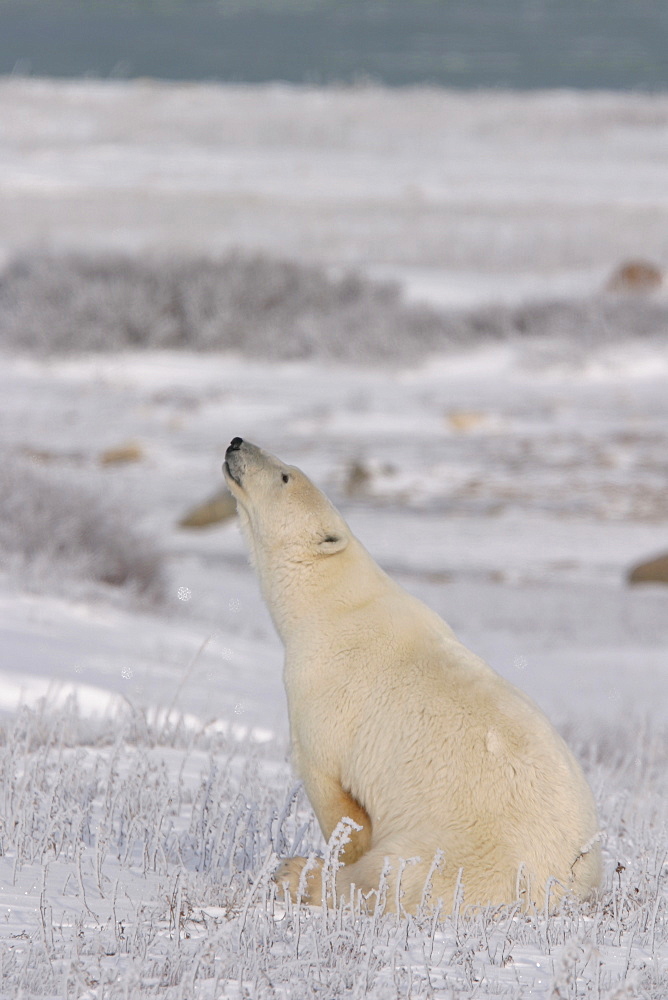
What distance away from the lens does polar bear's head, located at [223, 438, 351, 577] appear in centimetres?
330

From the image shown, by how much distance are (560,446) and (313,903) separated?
38.9 feet

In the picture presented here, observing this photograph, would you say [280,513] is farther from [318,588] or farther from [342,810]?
[342,810]

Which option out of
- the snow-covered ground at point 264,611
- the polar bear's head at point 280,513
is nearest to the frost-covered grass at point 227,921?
the snow-covered ground at point 264,611

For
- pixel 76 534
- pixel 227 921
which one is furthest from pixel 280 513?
pixel 76 534

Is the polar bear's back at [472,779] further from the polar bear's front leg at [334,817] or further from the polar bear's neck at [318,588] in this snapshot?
the polar bear's neck at [318,588]

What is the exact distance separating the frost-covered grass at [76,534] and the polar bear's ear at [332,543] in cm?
537

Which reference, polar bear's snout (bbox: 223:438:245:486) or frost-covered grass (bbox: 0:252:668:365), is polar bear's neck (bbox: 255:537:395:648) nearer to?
polar bear's snout (bbox: 223:438:245:486)

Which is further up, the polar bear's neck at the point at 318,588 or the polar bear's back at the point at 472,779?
the polar bear's neck at the point at 318,588

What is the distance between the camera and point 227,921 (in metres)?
2.85

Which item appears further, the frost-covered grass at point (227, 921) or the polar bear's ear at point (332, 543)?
the polar bear's ear at point (332, 543)

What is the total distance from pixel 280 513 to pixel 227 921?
3.37ft

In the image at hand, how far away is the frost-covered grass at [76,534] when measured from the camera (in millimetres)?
8750

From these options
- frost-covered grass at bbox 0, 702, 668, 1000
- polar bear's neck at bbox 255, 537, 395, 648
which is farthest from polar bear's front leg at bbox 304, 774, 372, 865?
polar bear's neck at bbox 255, 537, 395, 648

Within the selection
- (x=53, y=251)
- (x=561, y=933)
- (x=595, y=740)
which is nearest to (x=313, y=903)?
(x=561, y=933)
